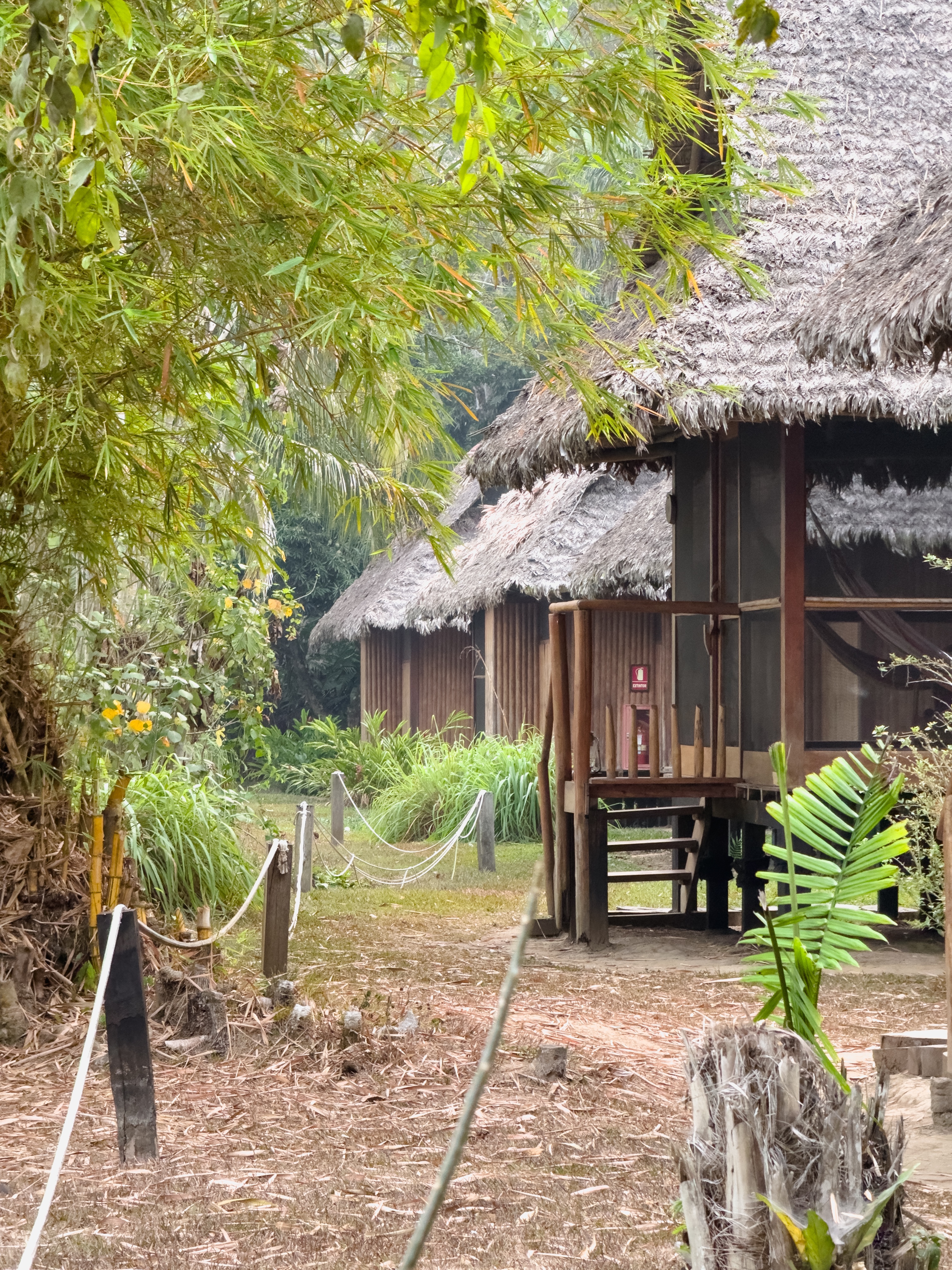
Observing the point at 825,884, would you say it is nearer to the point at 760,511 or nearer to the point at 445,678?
the point at 760,511

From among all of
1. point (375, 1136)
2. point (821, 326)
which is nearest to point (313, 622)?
point (821, 326)

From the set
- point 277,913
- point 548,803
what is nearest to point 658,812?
point 548,803

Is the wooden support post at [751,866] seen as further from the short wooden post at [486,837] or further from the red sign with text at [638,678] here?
the red sign with text at [638,678]

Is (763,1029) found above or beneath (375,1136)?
above

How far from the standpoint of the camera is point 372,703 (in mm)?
21984

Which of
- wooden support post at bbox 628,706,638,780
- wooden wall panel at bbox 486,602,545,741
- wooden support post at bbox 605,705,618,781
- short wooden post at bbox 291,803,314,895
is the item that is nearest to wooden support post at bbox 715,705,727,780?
wooden support post at bbox 628,706,638,780

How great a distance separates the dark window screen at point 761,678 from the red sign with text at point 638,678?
342 centimetres

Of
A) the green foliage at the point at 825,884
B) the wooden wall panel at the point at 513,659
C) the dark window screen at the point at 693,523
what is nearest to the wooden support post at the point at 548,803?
the dark window screen at the point at 693,523

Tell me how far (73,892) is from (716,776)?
434cm

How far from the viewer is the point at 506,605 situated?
18141mm

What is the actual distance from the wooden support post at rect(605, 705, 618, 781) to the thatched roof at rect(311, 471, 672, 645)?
4.79 m

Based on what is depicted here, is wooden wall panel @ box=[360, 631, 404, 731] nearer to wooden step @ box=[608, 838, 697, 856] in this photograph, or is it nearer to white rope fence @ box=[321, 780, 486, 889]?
white rope fence @ box=[321, 780, 486, 889]

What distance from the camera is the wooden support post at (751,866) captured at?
28.6 feet

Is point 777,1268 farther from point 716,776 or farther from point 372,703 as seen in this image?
point 372,703
